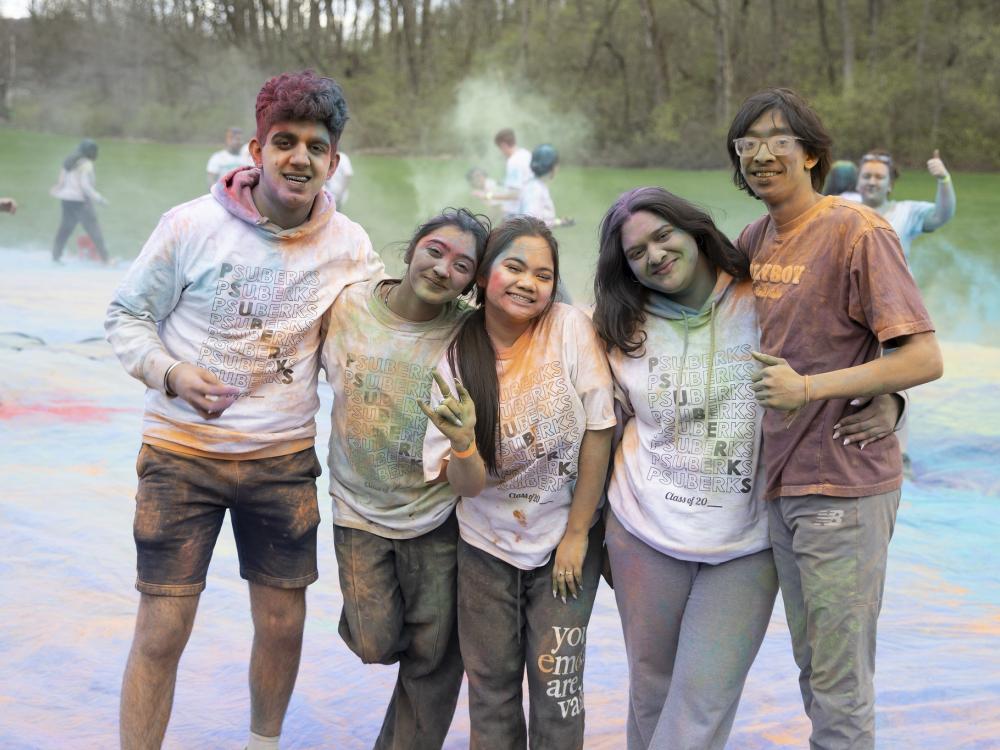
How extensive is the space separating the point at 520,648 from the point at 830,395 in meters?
0.86

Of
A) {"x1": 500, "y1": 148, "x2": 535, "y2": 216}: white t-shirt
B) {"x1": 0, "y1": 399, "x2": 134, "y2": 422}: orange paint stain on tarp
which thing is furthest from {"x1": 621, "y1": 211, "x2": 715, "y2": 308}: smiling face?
{"x1": 500, "y1": 148, "x2": 535, "y2": 216}: white t-shirt

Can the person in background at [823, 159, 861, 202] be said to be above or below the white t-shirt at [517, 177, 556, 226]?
above

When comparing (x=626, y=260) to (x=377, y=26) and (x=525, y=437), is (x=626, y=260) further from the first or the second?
(x=377, y=26)

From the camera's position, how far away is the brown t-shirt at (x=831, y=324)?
1.92 meters

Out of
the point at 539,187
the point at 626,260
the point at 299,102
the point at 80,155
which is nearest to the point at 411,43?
the point at 80,155

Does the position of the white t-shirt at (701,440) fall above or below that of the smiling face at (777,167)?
below

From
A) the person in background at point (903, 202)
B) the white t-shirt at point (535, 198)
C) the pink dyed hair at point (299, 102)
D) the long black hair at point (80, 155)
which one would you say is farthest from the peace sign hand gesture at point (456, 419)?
the long black hair at point (80, 155)

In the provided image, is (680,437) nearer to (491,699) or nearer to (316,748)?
(491,699)

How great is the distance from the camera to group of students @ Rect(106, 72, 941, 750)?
1983mm

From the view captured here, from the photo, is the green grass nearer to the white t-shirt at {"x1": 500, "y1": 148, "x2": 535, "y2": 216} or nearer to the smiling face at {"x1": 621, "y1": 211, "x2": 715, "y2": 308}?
the white t-shirt at {"x1": 500, "y1": 148, "x2": 535, "y2": 216}

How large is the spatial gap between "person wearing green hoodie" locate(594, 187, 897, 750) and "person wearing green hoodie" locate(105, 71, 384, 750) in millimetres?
672

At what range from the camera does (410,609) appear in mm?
2340

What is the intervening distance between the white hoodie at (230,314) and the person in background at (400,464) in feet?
0.34

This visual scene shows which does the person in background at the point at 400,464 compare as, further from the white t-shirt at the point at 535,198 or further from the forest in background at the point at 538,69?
the forest in background at the point at 538,69
